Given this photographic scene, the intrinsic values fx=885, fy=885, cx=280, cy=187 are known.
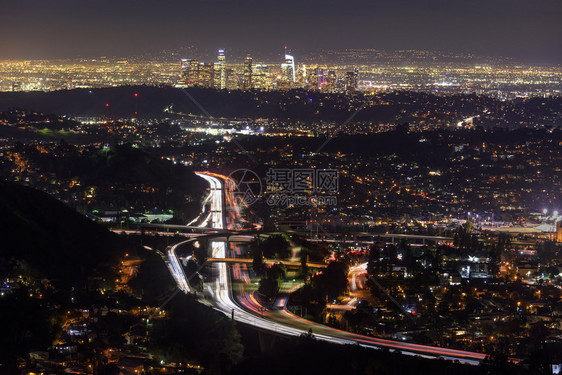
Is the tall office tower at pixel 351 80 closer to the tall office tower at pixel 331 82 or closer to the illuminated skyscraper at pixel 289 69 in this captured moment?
the tall office tower at pixel 331 82

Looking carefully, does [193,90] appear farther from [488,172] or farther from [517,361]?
[517,361]

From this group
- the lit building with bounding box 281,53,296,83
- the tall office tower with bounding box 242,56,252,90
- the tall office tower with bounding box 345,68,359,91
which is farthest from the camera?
the lit building with bounding box 281,53,296,83

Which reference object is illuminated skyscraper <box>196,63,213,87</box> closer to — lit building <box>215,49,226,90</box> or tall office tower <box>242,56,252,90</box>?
lit building <box>215,49,226,90</box>

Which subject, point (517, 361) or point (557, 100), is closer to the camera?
point (517, 361)

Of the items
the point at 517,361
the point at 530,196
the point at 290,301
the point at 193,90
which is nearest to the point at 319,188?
the point at 530,196

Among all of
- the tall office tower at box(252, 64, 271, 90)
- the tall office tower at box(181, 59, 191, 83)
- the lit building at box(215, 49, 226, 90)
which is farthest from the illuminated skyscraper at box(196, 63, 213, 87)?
the tall office tower at box(252, 64, 271, 90)

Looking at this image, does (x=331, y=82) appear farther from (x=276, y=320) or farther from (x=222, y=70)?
(x=276, y=320)
